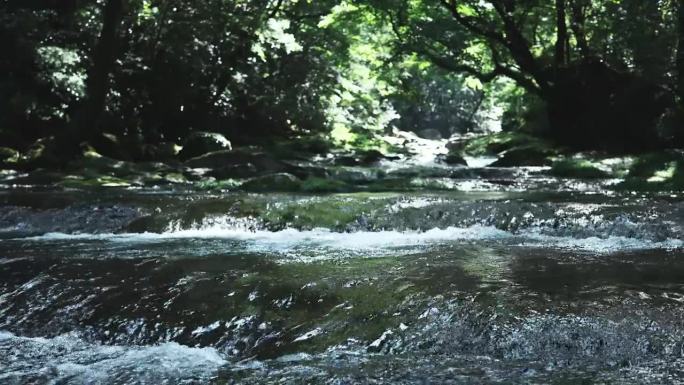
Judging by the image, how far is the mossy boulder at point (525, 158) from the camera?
606 inches

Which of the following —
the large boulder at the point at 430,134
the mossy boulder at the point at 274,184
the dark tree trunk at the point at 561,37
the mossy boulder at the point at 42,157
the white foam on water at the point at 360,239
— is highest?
the dark tree trunk at the point at 561,37

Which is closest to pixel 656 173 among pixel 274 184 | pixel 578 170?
pixel 578 170

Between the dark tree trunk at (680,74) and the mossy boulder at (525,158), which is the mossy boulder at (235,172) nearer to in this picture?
the mossy boulder at (525,158)

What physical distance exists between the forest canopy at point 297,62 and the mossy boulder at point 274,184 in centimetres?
554

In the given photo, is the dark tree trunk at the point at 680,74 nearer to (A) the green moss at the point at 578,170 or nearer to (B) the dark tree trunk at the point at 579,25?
(B) the dark tree trunk at the point at 579,25

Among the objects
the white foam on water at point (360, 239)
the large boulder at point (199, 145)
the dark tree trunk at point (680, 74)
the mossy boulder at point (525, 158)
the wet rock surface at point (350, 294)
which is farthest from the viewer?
the large boulder at point (199, 145)

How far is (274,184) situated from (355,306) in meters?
7.48

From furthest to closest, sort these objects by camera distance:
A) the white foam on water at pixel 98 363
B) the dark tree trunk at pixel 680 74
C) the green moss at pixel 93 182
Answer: the dark tree trunk at pixel 680 74 < the green moss at pixel 93 182 < the white foam on water at pixel 98 363

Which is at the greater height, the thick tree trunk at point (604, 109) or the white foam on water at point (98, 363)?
the thick tree trunk at point (604, 109)

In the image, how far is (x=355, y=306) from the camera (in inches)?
151

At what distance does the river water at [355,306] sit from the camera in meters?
3.10

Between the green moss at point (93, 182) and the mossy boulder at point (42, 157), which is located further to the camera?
the mossy boulder at point (42, 157)

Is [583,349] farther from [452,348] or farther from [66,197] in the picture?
[66,197]

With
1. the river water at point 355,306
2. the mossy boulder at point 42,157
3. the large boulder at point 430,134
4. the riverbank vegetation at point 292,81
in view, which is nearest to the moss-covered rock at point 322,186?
the riverbank vegetation at point 292,81
